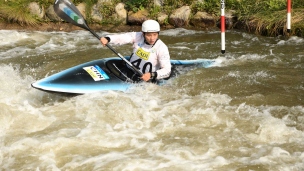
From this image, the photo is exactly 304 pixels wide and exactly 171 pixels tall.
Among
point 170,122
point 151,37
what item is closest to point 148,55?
point 151,37

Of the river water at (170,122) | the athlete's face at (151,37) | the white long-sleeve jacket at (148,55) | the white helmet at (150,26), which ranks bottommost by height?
the river water at (170,122)

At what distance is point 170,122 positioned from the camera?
434cm

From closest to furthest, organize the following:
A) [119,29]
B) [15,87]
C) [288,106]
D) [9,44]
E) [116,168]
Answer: [116,168]
[288,106]
[15,87]
[9,44]
[119,29]

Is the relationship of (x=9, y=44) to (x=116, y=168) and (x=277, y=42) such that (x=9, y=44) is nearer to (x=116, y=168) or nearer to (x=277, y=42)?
(x=277, y=42)

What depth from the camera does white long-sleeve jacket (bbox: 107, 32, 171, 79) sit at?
514cm

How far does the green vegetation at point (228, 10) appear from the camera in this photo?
8.00 meters

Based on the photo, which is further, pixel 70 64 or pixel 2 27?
pixel 2 27

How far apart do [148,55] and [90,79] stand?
749 mm

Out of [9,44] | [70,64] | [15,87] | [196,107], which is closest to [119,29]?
[9,44]

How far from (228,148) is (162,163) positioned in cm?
60

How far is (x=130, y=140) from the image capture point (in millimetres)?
3959

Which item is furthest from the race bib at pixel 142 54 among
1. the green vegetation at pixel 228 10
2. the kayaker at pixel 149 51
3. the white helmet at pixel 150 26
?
the green vegetation at pixel 228 10

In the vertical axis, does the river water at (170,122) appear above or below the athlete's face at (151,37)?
below

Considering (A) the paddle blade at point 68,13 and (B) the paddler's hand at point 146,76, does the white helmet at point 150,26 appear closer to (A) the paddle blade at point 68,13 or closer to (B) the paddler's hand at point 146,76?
(B) the paddler's hand at point 146,76
